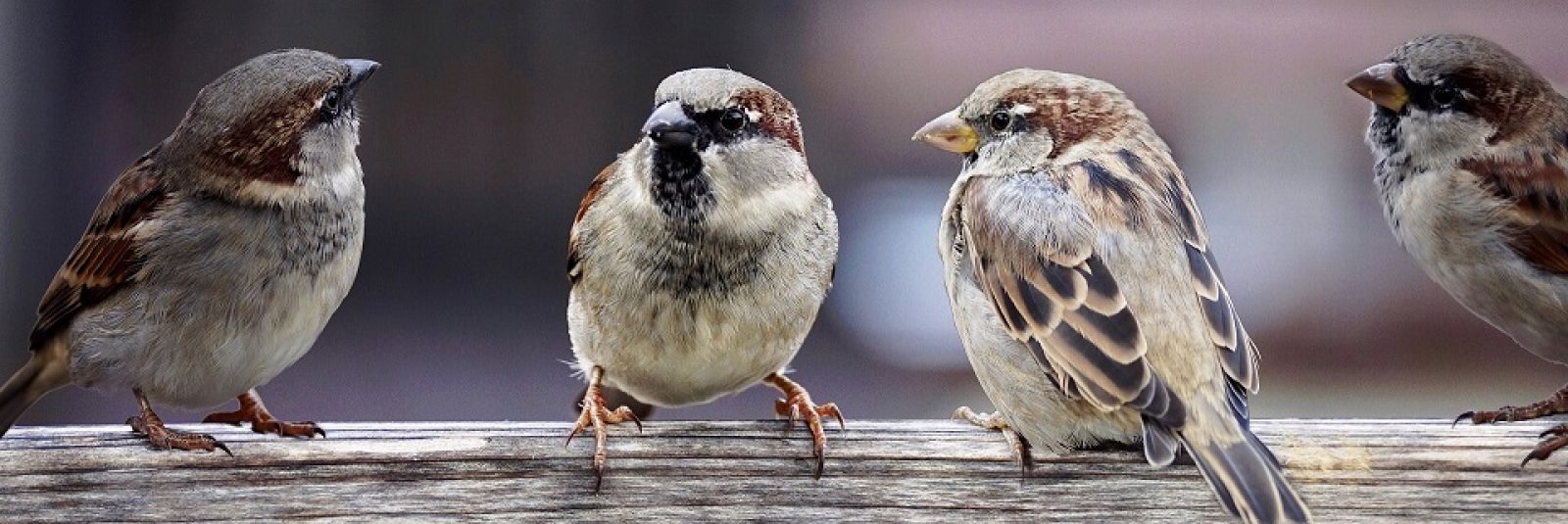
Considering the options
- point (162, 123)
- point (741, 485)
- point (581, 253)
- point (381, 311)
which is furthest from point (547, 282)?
point (741, 485)

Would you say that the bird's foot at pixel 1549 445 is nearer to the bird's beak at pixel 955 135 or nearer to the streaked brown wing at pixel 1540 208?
the streaked brown wing at pixel 1540 208

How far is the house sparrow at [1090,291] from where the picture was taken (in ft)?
6.82

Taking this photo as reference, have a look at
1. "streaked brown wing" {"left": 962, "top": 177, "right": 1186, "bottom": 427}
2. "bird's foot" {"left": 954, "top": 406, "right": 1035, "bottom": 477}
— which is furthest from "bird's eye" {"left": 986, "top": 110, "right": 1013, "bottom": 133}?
"bird's foot" {"left": 954, "top": 406, "right": 1035, "bottom": 477}

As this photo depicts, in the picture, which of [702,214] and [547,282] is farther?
[547,282]

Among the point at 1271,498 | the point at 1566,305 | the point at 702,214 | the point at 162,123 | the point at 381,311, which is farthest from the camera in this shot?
the point at 381,311

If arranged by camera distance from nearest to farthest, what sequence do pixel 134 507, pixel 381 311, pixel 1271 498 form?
1. pixel 1271 498
2. pixel 134 507
3. pixel 381 311

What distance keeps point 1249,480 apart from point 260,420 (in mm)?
1259

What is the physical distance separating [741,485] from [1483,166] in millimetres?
1268

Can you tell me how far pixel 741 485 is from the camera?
2.21m

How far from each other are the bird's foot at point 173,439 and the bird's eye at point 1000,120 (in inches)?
42.5

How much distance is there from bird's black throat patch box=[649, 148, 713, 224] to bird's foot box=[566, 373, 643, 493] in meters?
0.27

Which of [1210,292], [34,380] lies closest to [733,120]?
[1210,292]

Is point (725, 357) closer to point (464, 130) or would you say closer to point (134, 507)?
point (134, 507)

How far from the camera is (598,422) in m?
2.25
